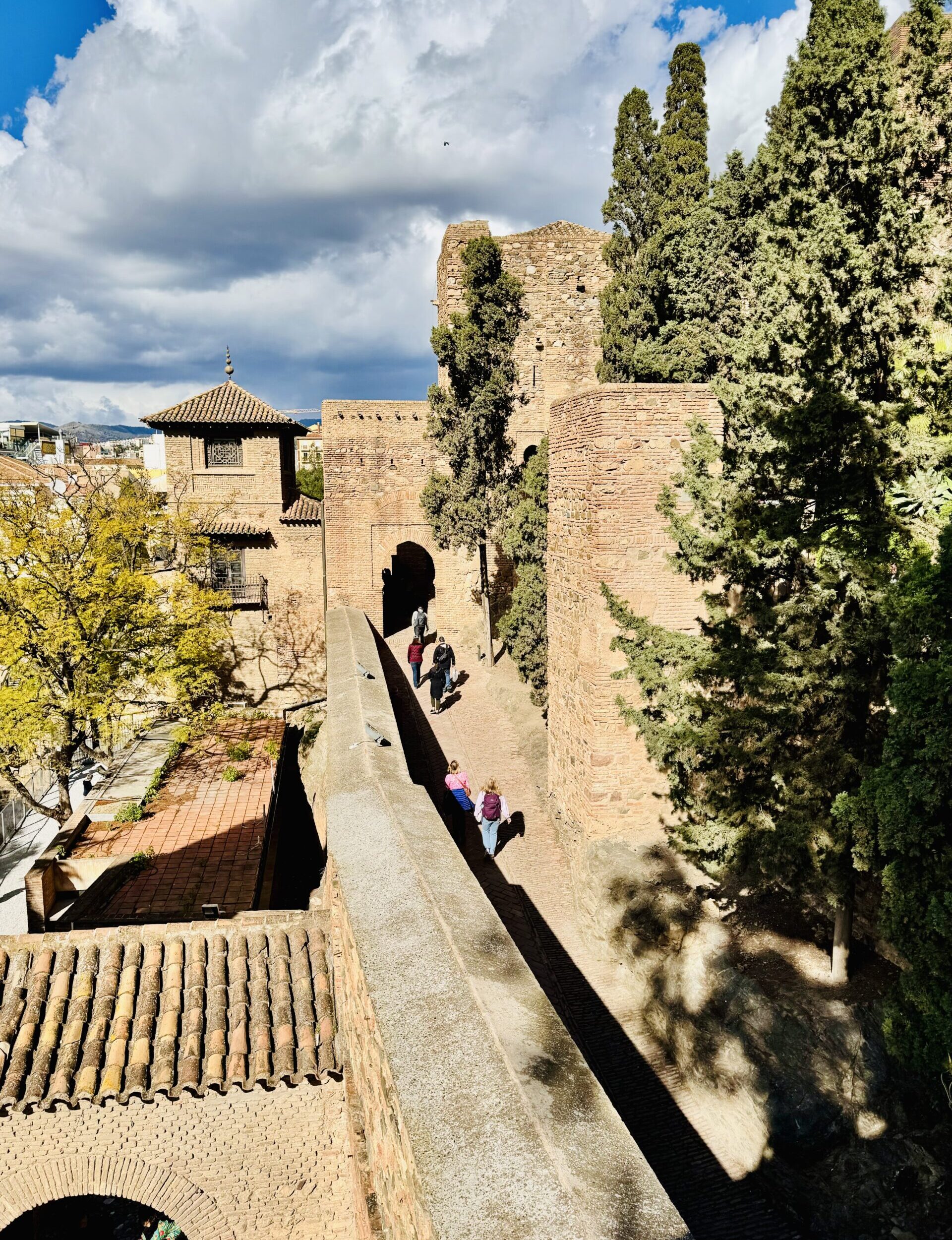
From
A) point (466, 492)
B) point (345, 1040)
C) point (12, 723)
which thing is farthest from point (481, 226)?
point (345, 1040)

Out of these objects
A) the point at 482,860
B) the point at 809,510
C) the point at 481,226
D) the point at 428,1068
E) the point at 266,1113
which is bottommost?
the point at 482,860

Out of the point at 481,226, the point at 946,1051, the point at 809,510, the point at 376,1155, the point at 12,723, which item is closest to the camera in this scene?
the point at 376,1155

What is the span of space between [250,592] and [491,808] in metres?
15.0

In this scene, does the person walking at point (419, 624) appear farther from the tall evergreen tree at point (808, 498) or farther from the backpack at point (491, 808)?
the tall evergreen tree at point (808, 498)

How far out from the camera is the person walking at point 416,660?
665 inches

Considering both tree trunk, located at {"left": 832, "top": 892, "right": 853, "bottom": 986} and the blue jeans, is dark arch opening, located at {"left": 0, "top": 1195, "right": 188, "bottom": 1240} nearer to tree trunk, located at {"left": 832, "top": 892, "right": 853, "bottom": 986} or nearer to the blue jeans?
the blue jeans

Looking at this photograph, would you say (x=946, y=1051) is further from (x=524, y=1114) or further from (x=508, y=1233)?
(x=508, y=1233)

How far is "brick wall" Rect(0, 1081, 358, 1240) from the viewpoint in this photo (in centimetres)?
496

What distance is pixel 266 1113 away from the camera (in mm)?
4984

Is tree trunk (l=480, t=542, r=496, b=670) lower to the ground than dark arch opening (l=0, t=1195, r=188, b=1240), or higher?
higher

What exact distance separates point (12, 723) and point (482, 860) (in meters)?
10.3

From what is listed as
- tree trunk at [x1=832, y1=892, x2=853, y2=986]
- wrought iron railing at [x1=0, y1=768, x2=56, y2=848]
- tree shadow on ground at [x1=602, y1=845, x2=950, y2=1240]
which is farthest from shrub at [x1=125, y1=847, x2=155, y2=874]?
tree trunk at [x1=832, y1=892, x2=853, y2=986]

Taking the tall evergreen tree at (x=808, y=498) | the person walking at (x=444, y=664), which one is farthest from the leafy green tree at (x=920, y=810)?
the person walking at (x=444, y=664)

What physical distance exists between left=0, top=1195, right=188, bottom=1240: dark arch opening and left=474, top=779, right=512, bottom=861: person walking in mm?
5238
